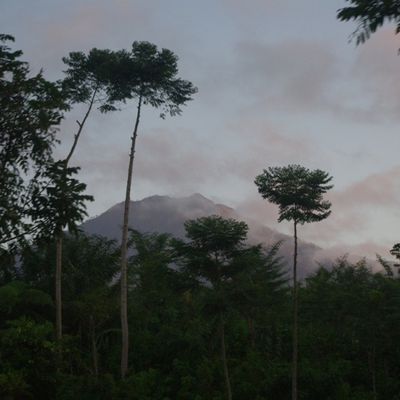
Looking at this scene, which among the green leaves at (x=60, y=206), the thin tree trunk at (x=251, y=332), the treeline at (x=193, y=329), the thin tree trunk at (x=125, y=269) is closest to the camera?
the green leaves at (x=60, y=206)

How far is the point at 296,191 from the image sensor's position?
23.4 m

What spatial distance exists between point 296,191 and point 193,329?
1208 centimetres

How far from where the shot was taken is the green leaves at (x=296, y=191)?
23.3 metres

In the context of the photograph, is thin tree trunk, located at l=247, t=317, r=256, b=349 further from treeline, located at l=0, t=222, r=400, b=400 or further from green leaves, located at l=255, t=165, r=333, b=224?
green leaves, located at l=255, t=165, r=333, b=224

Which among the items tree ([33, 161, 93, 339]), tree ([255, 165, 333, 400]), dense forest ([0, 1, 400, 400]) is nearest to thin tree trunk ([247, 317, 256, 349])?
dense forest ([0, 1, 400, 400])

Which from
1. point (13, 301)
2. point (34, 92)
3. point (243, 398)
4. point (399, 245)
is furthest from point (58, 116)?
point (243, 398)

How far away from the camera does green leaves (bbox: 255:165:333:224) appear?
76.6 feet

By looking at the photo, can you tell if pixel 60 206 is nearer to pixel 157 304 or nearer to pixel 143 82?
pixel 143 82

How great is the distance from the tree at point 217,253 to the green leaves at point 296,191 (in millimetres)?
3119

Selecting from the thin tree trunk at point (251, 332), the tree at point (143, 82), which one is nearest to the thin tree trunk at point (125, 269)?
the tree at point (143, 82)

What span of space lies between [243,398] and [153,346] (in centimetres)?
722

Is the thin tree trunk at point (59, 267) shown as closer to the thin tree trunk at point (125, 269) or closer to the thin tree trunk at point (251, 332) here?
the thin tree trunk at point (125, 269)

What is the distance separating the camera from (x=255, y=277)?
114 ft

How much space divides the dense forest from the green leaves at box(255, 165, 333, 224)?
Answer: 51mm
